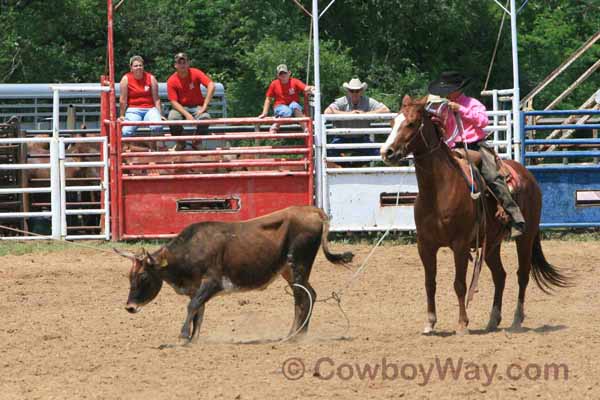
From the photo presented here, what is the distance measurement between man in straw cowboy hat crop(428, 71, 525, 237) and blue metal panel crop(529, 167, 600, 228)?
5961mm

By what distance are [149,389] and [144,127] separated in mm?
8628

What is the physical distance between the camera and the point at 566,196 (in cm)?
1595

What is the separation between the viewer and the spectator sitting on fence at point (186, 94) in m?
15.7

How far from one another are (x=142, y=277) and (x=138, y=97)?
282 inches

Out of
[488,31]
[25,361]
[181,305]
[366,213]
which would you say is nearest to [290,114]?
[366,213]

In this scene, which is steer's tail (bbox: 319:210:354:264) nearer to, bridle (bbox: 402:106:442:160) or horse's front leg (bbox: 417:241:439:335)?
horse's front leg (bbox: 417:241:439:335)

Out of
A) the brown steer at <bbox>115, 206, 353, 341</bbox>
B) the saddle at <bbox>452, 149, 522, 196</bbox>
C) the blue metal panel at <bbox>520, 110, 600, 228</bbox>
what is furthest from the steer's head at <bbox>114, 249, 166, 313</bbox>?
the blue metal panel at <bbox>520, 110, 600, 228</bbox>

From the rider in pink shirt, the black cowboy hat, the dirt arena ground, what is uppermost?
the black cowboy hat

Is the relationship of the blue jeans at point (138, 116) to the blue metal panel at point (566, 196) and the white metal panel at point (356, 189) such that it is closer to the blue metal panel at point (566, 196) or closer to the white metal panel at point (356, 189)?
the white metal panel at point (356, 189)

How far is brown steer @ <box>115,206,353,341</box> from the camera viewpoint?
29.6 ft

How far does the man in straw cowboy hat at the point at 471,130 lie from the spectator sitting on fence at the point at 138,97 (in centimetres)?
624

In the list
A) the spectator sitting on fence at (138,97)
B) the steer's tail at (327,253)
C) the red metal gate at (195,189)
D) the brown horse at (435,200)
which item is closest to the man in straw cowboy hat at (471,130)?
the brown horse at (435,200)

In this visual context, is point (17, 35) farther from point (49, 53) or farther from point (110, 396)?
point (110, 396)

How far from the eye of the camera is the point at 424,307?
10961 mm
